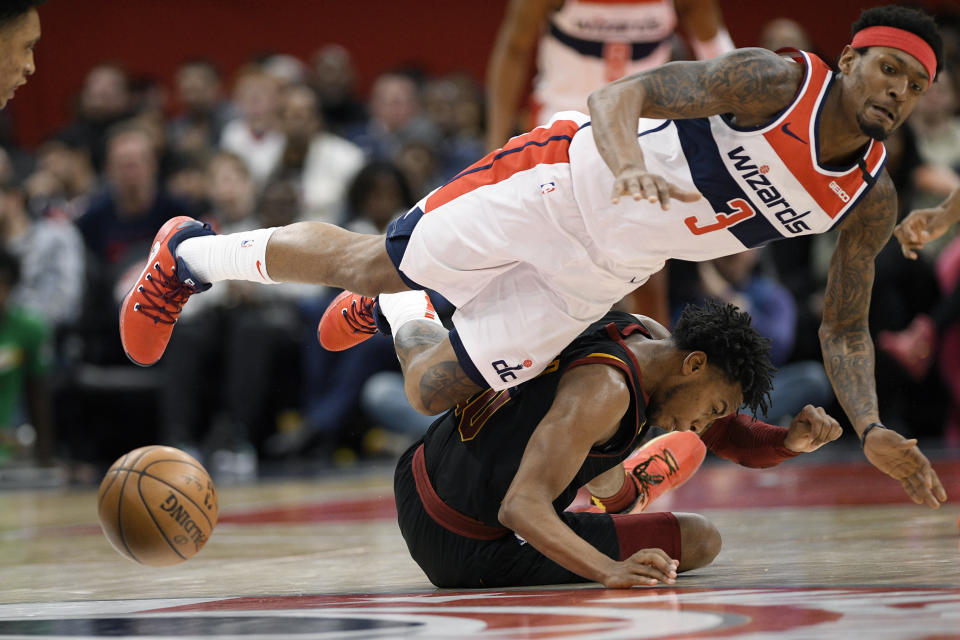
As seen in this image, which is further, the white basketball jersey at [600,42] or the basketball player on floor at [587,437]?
the white basketball jersey at [600,42]

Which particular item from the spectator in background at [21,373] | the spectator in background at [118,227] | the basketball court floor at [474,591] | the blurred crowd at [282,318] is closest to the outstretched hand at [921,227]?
the basketball court floor at [474,591]

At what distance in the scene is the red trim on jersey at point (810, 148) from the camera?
379cm

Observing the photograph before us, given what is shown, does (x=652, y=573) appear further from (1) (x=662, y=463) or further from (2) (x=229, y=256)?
(2) (x=229, y=256)

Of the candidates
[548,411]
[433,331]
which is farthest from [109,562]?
[548,411]

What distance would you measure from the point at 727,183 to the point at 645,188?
62 centimetres

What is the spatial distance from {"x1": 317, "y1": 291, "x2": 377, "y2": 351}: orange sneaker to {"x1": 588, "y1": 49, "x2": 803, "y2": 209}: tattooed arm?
5.22 feet

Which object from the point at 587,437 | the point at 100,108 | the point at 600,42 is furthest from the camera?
the point at 100,108

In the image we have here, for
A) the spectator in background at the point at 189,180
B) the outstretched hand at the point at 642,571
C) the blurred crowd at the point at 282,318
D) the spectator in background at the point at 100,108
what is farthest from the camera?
the spectator in background at the point at 100,108

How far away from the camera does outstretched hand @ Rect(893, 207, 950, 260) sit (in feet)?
14.0

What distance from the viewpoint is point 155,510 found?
4.00m

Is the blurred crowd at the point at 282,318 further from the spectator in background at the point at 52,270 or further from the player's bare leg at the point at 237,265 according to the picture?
the player's bare leg at the point at 237,265

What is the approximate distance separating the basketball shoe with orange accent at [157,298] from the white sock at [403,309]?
665 millimetres

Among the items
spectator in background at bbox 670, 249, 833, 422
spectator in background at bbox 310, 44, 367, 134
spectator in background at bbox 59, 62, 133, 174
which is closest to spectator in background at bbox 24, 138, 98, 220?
spectator in background at bbox 59, 62, 133, 174

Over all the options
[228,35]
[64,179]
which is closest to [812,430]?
[64,179]
